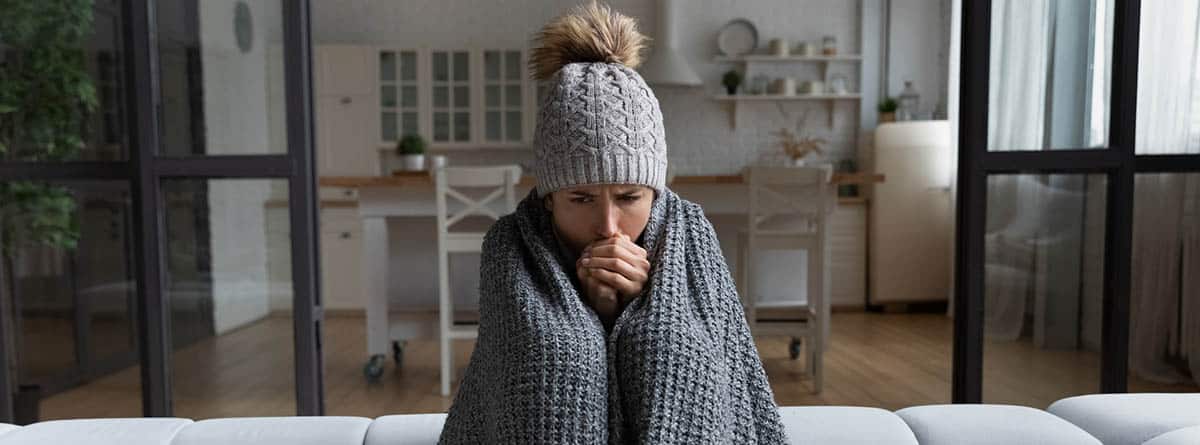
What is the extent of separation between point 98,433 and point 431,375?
2.41 m

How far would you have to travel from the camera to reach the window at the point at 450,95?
17.2ft

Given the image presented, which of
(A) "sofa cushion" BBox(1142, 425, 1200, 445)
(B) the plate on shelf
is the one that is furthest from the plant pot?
(A) "sofa cushion" BBox(1142, 425, 1200, 445)

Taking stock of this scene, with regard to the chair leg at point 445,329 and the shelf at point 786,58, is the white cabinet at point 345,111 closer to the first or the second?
the shelf at point 786,58

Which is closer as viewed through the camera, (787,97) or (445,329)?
(445,329)

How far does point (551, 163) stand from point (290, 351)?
3.80 ft

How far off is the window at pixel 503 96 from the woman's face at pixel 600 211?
4467 mm

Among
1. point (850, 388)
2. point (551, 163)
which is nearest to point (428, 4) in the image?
point (850, 388)

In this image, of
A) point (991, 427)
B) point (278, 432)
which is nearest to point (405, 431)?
point (278, 432)

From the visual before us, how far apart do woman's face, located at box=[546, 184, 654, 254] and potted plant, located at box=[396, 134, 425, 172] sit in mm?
4005

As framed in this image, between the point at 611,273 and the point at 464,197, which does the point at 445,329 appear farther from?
the point at 611,273

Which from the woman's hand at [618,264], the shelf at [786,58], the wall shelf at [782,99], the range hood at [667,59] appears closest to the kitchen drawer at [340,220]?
the range hood at [667,59]

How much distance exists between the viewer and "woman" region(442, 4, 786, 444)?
31.2 inches

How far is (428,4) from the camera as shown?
17.4 ft

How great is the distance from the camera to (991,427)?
3.05 ft
